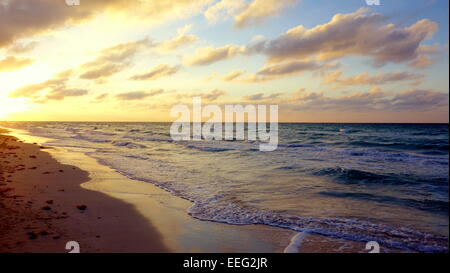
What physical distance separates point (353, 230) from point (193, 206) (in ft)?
17.1

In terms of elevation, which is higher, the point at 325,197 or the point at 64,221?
the point at 64,221

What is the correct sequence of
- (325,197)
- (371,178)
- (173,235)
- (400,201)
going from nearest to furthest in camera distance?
1. (173,235)
2. (400,201)
3. (325,197)
4. (371,178)

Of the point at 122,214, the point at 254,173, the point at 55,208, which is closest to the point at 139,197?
the point at 122,214

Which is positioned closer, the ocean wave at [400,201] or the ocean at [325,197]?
the ocean at [325,197]

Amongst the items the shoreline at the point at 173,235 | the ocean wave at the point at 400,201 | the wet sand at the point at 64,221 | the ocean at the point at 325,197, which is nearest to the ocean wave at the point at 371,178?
the ocean at the point at 325,197

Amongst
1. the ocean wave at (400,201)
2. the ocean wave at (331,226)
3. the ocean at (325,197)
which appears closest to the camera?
the ocean wave at (331,226)

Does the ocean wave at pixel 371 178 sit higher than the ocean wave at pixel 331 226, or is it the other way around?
the ocean wave at pixel 371 178

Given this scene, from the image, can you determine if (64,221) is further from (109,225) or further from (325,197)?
(325,197)

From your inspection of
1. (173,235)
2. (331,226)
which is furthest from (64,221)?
(331,226)

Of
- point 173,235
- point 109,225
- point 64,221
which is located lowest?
point 173,235

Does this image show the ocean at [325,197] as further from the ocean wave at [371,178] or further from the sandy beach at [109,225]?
the sandy beach at [109,225]

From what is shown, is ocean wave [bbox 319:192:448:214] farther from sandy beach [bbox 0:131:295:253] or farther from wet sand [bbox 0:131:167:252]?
wet sand [bbox 0:131:167:252]
